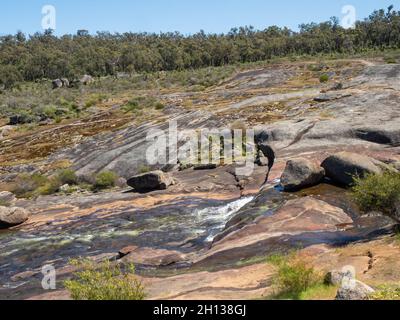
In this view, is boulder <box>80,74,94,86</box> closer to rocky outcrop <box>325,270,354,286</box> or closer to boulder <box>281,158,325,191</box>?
boulder <box>281,158,325,191</box>

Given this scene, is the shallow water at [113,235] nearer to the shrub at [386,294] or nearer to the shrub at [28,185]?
the shrub at [28,185]

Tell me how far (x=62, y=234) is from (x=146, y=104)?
42.3m

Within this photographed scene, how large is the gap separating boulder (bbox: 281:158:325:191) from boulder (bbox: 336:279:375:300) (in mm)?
13476

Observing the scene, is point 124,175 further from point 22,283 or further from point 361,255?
point 361,255

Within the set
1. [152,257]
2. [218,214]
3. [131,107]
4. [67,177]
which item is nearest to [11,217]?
[67,177]

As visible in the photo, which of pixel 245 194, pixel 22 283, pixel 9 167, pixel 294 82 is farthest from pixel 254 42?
pixel 22 283

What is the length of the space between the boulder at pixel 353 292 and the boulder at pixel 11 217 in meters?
22.4

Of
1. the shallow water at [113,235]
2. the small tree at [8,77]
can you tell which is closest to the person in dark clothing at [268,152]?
the shallow water at [113,235]

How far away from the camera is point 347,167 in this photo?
73.6 feet

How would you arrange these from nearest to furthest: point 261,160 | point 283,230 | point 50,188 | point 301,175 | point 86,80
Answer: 1. point 283,230
2. point 301,175
3. point 261,160
4. point 50,188
5. point 86,80

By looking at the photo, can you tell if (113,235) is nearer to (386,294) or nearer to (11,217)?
(11,217)

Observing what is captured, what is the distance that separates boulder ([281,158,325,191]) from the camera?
2342 centimetres

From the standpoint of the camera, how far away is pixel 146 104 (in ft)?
215

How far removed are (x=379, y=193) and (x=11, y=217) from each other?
20.5 meters
